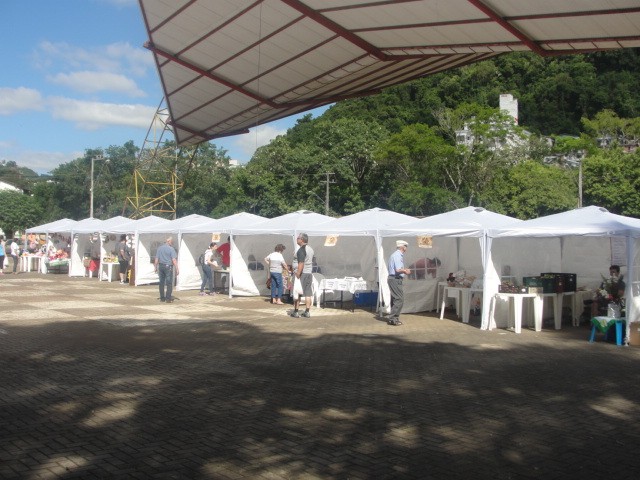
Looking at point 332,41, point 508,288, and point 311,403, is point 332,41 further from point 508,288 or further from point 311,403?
point 311,403

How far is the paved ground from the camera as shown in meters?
5.44

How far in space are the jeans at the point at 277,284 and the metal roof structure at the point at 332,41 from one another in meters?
6.39

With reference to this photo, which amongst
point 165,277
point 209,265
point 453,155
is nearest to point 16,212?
point 453,155

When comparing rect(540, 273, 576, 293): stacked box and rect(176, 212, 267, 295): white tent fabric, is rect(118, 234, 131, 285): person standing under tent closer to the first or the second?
rect(176, 212, 267, 295): white tent fabric

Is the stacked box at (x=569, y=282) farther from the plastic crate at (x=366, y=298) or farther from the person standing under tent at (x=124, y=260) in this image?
the person standing under tent at (x=124, y=260)

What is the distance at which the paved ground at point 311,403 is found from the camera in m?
5.44

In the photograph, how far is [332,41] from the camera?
59.9 ft

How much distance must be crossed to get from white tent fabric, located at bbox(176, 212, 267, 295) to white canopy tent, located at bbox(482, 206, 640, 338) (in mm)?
8106

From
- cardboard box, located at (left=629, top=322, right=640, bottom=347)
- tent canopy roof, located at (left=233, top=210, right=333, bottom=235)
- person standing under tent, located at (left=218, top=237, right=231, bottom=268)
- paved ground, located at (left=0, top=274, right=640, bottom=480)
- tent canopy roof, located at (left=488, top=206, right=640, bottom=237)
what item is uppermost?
tent canopy roof, located at (left=233, top=210, right=333, bottom=235)

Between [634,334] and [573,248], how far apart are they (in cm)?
499

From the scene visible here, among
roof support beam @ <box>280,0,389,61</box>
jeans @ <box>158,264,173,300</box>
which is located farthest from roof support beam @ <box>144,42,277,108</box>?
jeans @ <box>158,264,173,300</box>

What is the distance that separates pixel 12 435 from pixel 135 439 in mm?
1083

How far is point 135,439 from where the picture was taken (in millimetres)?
5961

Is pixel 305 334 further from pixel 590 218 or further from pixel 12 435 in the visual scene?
pixel 12 435
